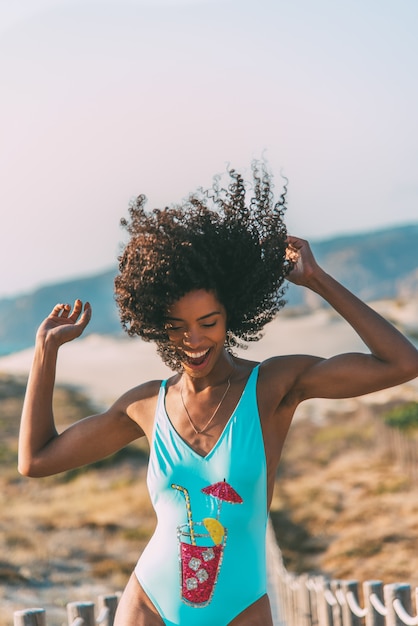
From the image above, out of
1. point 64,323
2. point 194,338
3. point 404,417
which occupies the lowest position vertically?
point 194,338

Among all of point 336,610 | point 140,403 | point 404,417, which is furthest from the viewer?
point 404,417

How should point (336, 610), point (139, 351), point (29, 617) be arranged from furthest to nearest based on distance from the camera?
1. point (139, 351)
2. point (336, 610)
3. point (29, 617)

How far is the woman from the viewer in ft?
9.88

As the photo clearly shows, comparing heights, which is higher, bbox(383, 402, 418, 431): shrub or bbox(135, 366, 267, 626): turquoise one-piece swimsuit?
bbox(383, 402, 418, 431): shrub

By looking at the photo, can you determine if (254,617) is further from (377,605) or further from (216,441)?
(377,605)

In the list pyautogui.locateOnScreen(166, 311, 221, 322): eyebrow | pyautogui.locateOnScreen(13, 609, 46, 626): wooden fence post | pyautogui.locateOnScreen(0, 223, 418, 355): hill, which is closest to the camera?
pyautogui.locateOnScreen(166, 311, 221, 322): eyebrow

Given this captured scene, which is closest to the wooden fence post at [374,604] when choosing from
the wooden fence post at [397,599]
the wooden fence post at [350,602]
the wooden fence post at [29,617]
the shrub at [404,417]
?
the wooden fence post at [397,599]

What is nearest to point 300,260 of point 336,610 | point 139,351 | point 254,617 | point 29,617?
point 254,617

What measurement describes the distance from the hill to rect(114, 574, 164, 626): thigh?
64.1 metres

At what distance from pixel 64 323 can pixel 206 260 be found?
0.50 metres

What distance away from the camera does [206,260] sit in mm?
3105

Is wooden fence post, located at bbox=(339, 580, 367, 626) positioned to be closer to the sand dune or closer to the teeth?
the teeth

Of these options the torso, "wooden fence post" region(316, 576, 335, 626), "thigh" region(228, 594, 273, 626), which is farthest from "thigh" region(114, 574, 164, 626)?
"wooden fence post" region(316, 576, 335, 626)

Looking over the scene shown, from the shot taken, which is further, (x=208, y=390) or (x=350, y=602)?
(x=350, y=602)
